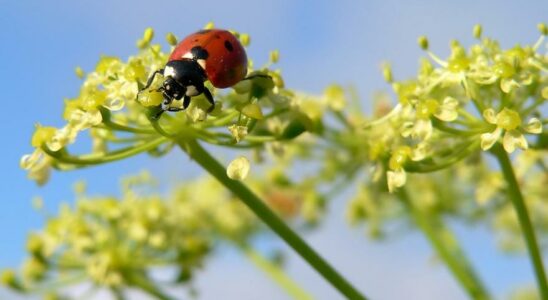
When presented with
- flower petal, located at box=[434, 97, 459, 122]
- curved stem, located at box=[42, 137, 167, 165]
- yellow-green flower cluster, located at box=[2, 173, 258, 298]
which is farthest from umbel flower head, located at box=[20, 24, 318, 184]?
yellow-green flower cluster, located at box=[2, 173, 258, 298]

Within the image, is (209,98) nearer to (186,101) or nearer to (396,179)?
(186,101)

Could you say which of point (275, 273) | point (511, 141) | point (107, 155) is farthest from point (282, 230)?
point (275, 273)

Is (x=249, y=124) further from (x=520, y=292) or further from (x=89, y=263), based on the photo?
(x=520, y=292)

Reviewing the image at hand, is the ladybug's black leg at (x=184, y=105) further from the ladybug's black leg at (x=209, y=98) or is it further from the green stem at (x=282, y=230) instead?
the green stem at (x=282, y=230)

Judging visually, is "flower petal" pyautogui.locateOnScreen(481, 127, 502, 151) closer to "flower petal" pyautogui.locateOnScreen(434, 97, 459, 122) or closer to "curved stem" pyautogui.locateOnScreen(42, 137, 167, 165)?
"flower petal" pyautogui.locateOnScreen(434, 97, 459, 122)

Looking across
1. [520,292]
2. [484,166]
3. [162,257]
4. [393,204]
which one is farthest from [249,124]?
[520,292]
